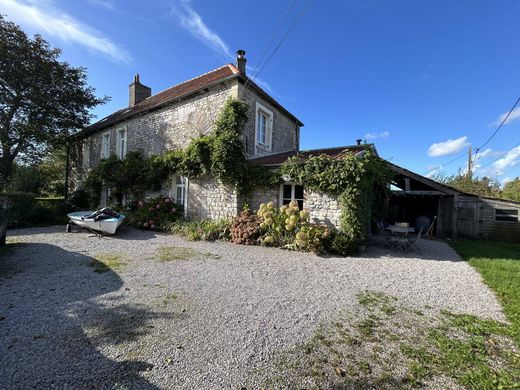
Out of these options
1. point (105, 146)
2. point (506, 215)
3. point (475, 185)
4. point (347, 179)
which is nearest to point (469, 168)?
point (475, 185)

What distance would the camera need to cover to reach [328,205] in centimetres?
817

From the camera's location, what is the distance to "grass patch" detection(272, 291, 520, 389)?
229 centimetres

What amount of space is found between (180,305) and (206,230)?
213 inches

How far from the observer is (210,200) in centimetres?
1042

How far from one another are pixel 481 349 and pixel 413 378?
116 cm

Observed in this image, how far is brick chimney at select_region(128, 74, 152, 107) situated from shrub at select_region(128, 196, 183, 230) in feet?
29.1

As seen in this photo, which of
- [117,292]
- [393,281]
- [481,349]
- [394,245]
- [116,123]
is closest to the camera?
[481,349]

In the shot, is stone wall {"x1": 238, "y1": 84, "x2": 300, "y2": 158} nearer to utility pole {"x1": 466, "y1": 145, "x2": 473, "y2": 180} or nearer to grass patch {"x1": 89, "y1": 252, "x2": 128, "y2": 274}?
grass patch {"x1": 89, "y1": 252, "x2": 128, "y2": 274}

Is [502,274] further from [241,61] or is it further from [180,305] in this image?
[241,61]

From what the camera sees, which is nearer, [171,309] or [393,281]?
[171,309]

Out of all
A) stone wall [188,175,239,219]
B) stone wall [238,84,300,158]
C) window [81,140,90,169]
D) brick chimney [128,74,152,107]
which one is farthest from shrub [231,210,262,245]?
window [81,140,90,169]

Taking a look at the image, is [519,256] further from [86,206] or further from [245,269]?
[86,206]

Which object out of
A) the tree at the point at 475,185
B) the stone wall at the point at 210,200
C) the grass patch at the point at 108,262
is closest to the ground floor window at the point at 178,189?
the stone wall at the point at 210,200

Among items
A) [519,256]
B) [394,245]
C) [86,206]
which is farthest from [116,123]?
[519,256]
